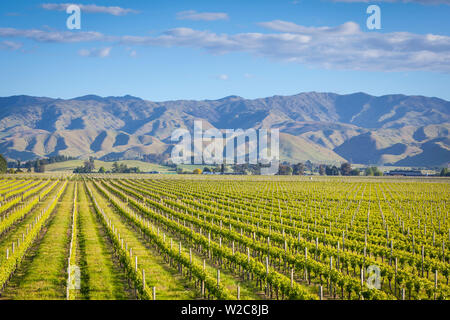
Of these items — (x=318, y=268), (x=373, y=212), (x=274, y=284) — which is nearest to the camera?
(x=274, y=284)

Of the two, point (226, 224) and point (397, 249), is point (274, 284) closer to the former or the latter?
point (397, 249)

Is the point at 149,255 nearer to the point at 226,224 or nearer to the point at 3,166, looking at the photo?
the point at 226,224

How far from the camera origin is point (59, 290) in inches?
832

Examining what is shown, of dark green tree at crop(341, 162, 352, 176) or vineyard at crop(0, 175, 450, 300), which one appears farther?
dark green tree at crop(341, 162, 352, 176)

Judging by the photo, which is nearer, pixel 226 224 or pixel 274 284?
pixel 274 284

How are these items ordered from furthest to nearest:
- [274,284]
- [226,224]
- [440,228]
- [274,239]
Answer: [226,224], [440,228], [274,239], [274,284]

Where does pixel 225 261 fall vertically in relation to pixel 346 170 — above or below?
below

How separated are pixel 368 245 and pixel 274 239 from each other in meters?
5.87

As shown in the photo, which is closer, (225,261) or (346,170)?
(225,261)

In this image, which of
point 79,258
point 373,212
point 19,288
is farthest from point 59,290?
point 373,212

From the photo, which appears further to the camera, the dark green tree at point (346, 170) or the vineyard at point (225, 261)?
the dark green tree at point (346, 170)

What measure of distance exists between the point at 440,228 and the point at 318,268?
18.4m
